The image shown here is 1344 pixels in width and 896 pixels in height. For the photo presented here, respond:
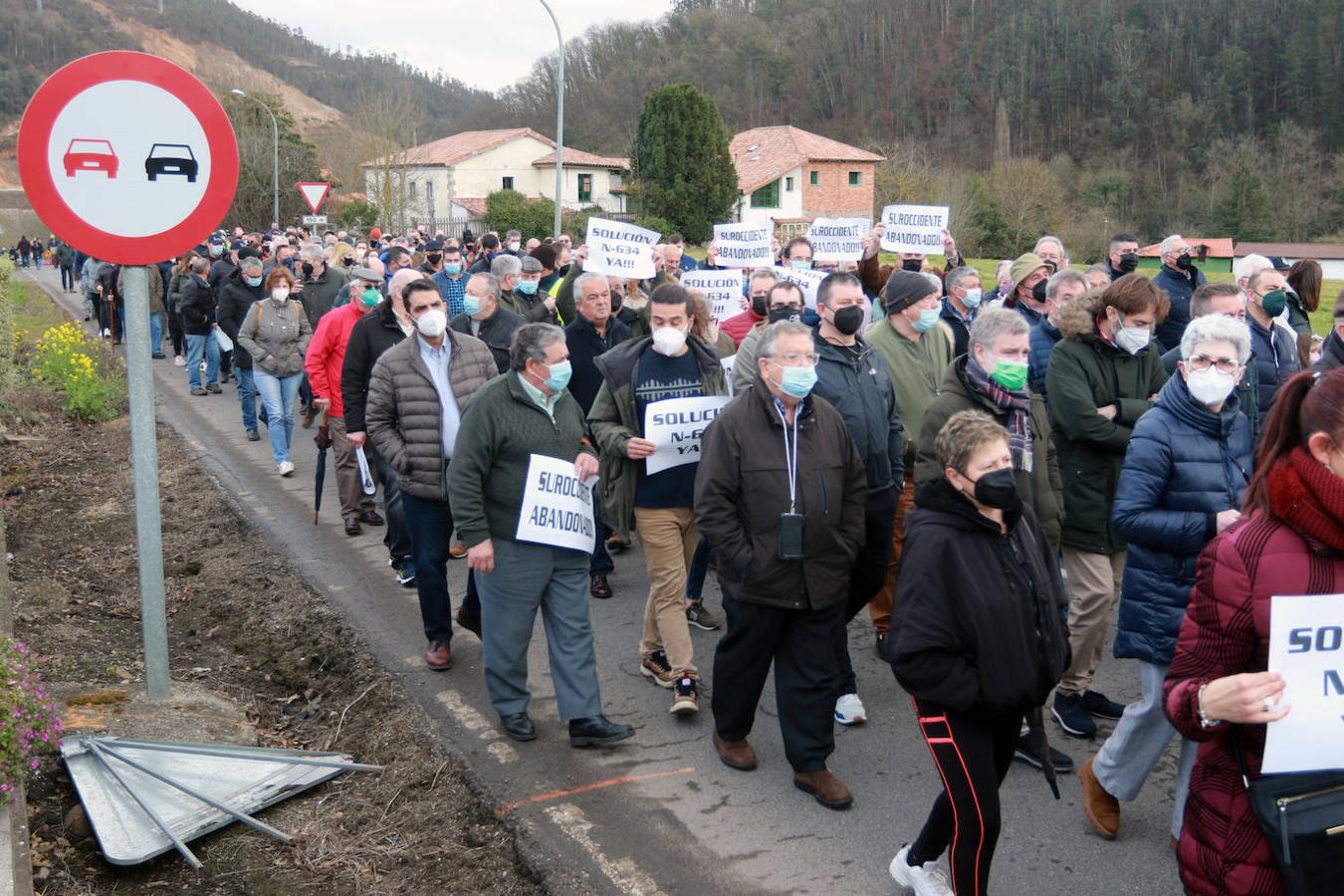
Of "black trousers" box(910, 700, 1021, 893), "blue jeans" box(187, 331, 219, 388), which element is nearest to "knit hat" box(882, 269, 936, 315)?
"black trousers" box(910, 700, 1021, 893)

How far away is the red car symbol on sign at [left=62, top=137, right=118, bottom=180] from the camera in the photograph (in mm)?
4652

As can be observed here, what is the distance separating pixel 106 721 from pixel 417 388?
2.41m

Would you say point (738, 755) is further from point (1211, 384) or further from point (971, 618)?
point (1211, 384)

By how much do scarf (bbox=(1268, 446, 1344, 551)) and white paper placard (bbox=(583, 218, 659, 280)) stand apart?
670cm

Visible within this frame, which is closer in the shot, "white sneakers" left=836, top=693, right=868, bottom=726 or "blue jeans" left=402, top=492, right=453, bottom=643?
"white sneakers" left=836, top=693, right=868, bottom=726

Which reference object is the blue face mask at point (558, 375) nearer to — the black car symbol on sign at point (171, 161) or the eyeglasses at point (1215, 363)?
the black car symbol on sign at point (171, 161)

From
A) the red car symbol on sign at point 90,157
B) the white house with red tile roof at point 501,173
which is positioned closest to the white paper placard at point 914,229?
the red car symbol on sign at point 90,157

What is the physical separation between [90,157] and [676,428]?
2853 mm

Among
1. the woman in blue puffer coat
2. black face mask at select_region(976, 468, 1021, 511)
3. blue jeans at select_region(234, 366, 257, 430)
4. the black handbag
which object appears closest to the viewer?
the black handbag

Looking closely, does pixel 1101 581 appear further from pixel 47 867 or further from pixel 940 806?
pixel 47 867

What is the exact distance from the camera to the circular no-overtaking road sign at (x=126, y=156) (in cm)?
462

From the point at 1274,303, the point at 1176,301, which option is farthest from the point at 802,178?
the point at 1274,303

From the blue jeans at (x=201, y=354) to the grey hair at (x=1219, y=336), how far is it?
1418cm

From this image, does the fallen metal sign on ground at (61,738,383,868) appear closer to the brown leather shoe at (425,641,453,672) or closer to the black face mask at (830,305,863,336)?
the brown leather shoe at (425,641,453,672)
